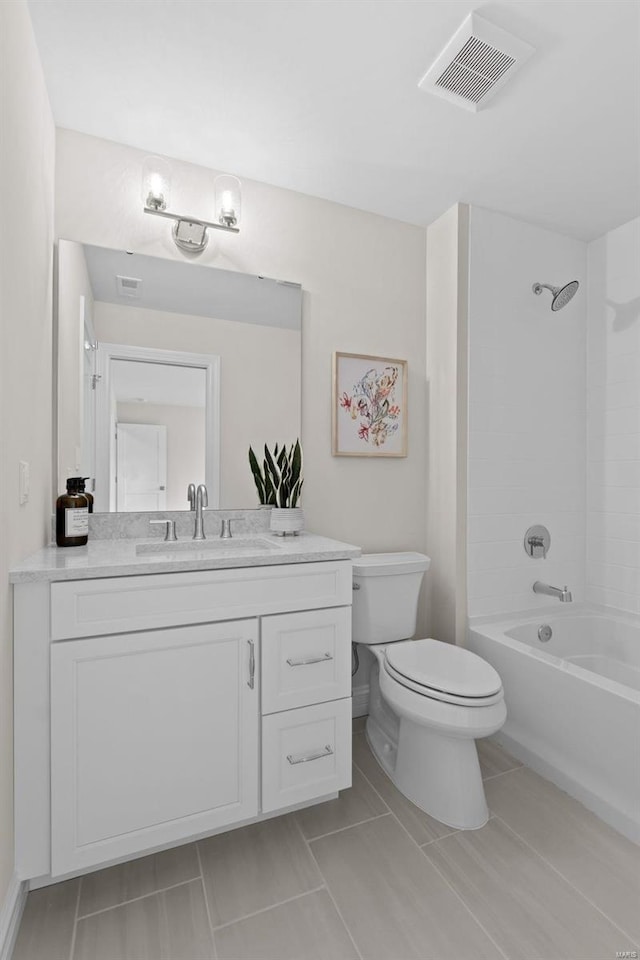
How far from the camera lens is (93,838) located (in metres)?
1.29

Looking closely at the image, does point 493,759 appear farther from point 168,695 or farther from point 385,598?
point 168,695

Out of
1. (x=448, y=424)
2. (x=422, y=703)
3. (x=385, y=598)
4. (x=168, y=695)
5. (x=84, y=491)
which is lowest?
(x=422, y=703)

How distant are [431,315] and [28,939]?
2639 millimetres

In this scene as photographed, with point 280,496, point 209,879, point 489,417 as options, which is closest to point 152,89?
point 280,496

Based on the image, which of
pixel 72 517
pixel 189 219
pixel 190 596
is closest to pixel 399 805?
pixel 190 596

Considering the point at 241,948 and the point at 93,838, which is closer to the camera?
the point at 241,948

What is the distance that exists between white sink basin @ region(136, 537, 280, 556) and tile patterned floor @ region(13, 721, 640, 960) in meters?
0.91

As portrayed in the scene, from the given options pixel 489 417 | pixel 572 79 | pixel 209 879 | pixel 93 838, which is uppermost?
pixel 572 79

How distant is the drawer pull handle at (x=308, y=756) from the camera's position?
1.53 m

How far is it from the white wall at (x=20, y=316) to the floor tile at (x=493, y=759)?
1606 mm

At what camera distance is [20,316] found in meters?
1.32

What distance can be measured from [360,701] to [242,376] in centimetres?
160

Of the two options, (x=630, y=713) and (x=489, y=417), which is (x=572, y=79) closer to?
(x=489, y=417)

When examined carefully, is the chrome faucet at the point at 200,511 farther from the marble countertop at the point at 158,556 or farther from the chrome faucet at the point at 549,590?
the chrome faucet at the point at 549,590
